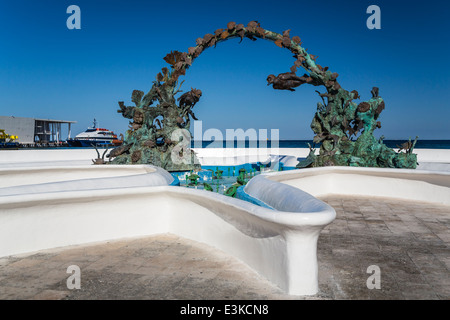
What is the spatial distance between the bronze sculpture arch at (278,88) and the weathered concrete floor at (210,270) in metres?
7.66

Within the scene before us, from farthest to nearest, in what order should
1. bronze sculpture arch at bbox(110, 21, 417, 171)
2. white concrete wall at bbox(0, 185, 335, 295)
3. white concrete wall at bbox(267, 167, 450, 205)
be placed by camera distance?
bronze sculpture arch at bbox(110, 21, 417, 171) → white concrete wall at bbox(267, 167, 450, 205) → white concrete wall at bbox(0, 185, 335, 295)

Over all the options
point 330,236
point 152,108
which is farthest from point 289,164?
point 330,236

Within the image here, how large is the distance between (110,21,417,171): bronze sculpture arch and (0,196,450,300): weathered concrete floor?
7.66m

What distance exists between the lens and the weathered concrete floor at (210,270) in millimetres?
3320

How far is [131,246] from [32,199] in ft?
4.79

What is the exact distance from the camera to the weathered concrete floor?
3.32 meters

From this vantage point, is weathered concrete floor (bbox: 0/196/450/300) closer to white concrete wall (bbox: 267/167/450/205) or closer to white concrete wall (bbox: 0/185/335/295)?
white concrete wall (bbox: 0/185/335/295)

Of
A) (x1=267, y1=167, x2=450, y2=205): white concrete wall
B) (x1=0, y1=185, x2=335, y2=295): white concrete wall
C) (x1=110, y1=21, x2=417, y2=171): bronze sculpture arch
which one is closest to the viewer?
(x1=0, y1=185, x2=335, y2=295): white concrete wall

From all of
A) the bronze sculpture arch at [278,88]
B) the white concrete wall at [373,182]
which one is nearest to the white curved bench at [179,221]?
the white concrete wall at [373,182]

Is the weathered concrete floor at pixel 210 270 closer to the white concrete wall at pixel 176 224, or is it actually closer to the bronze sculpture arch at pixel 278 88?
the white concrete wall at pixel 176 224

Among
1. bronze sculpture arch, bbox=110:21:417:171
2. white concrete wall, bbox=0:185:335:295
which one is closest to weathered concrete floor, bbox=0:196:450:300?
white concrete wall, bbox=0:185:335:295

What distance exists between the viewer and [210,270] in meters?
3.89

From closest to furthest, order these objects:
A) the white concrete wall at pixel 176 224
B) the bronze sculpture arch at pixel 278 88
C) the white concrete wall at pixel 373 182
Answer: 1. the white concrete wall at pixel 176 224
2. the white concrete wall at pixel 373 182
3. the bronze sculpture arch at pixel 278 88

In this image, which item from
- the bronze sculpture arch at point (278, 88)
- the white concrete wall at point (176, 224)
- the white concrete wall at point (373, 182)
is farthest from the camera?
the bronze sculpture arch at point (278, 88)
